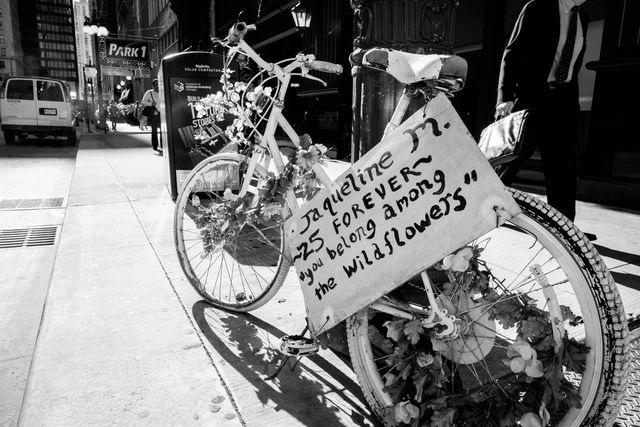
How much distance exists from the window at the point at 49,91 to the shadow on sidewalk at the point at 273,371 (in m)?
15.7

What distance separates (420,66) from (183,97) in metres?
4.62

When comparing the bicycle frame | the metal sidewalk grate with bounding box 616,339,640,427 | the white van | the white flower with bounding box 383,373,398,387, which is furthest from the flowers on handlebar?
the white van

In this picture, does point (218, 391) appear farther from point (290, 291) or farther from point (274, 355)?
point (290, 291)

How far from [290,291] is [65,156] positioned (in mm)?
11412

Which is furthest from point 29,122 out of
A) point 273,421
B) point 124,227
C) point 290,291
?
point 273,421

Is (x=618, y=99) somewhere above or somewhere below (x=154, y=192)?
above

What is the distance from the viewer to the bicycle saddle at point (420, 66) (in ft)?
4.88

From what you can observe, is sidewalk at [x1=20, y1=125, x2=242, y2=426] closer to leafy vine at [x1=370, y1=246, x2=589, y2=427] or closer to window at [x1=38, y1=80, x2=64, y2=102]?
leafy vine at [x1=370, y1=246, x2=589, y2=427]

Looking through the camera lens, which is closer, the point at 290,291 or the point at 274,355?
the point at 274,355

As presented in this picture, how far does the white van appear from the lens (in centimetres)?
1470

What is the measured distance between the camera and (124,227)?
4688mm

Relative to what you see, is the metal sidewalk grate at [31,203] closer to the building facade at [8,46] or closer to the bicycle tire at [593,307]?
the bicycle tire at [593,307]

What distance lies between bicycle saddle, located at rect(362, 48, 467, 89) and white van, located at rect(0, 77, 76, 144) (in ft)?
54.0

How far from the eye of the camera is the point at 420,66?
1516 millimetres
